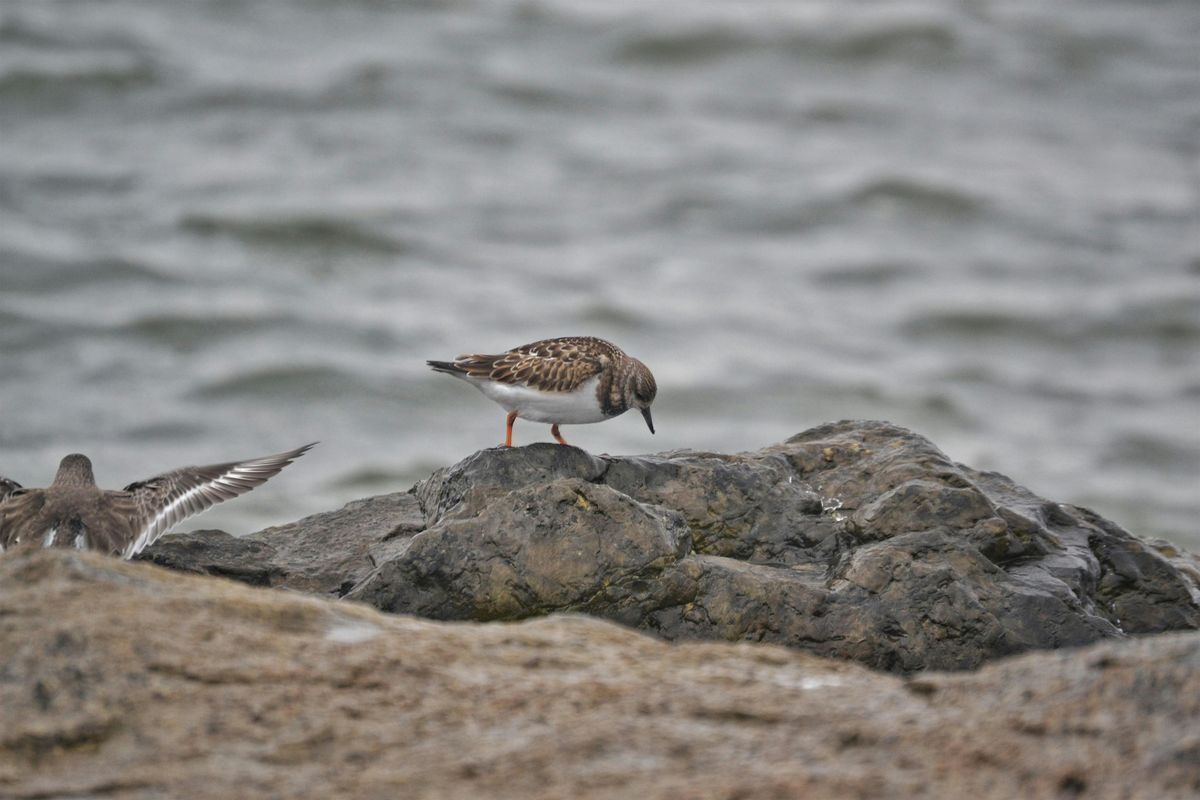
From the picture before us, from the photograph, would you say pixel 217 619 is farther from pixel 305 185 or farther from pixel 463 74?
pixel 463 74

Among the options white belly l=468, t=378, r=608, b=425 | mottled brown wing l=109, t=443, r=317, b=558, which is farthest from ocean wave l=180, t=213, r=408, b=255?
white belly l=468, t=378, r=608, b=425

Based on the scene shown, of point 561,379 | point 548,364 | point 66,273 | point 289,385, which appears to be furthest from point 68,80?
point 561,379

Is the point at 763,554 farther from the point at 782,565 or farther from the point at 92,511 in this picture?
the point at 92,511

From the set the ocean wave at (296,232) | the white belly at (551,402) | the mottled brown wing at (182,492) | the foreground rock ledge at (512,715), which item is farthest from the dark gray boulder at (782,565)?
the ocean wave at (296,232)

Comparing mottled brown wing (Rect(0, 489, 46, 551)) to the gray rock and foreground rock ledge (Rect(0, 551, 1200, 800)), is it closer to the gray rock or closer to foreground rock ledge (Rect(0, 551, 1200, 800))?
the gray rock

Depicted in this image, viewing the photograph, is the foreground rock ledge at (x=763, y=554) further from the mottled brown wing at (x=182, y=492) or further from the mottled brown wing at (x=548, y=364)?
the mottled brown wing at (x=548, y=364)

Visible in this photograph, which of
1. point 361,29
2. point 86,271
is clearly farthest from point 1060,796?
point 361,29

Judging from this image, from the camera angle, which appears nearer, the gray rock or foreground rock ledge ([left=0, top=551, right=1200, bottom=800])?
foreground rock ledge ([left=0, top=551, right=1200, bottom=800])

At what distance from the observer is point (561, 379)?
770cm

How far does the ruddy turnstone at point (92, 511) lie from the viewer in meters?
7.43

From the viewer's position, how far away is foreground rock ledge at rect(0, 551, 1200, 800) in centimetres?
403

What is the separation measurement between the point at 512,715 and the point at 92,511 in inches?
153

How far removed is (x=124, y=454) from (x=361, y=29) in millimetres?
13762

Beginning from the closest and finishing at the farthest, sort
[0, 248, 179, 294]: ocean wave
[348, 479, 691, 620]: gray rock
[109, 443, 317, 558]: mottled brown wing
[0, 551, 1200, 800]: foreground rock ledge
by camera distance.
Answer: [0, 551, 1200, 800]: foreground rock ledge, [348, 479, 691, 620]: gray rock, [109, 443, 317, 558]: mottled brown wing, [0, 248, 179, 294]: ocean wave
